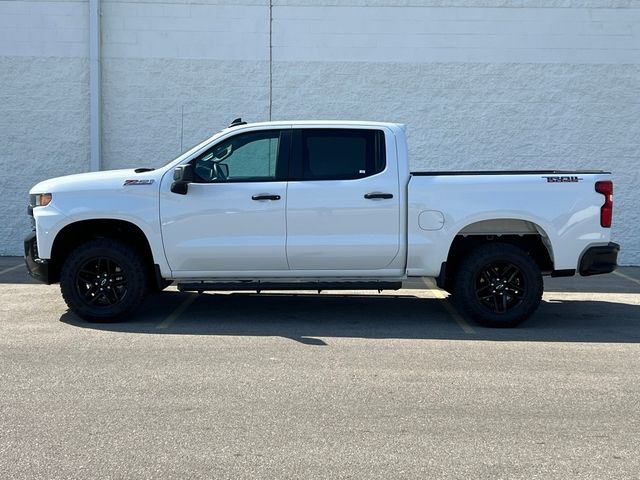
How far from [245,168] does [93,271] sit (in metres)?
1.94

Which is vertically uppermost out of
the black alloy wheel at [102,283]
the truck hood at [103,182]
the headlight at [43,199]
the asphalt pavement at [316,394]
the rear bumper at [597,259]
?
the truck hood at [103,182]

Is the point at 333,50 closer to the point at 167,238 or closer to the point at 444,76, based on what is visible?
the point at 444,76

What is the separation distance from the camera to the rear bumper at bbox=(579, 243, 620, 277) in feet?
27.0

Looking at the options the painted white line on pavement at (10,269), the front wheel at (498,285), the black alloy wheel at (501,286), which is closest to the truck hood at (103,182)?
the front wheel at (498,285)

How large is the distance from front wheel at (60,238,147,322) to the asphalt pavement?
208 millimetres

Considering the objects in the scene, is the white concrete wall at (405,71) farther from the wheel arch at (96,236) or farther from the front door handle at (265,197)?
the front door handle at (265,197)

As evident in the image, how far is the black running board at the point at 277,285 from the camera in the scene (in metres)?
8.20

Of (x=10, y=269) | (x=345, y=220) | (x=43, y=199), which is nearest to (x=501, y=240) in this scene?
(x=345, y=220)

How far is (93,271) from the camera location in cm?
831

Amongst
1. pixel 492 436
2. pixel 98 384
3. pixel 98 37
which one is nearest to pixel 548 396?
pixel 492 436

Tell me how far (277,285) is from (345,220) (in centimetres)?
98

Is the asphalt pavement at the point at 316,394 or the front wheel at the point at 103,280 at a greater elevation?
the front wheel at the point at 103,280

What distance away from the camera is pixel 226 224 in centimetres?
816

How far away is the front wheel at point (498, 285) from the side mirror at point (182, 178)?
2.99 metres
